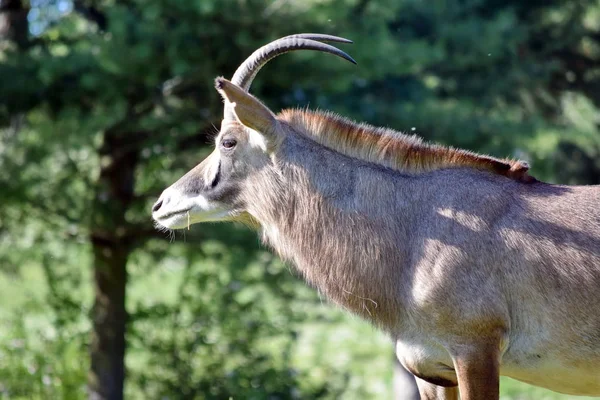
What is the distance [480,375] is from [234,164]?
6.65ft

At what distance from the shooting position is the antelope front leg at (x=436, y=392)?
6230 millimetres

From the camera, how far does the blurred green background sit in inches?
338

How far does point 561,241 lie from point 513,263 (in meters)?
0.31

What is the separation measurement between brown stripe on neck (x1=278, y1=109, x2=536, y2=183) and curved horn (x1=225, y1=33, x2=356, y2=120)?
0.36 metres

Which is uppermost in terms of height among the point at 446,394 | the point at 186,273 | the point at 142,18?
the point at 142,18

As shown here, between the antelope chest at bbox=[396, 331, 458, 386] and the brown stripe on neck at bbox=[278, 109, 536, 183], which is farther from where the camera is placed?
the brown stripe on neck at bbox=[278, 109, 536, 183]

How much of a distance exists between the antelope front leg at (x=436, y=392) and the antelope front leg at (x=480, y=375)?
0.69 m

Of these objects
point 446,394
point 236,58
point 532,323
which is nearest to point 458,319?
point 532,323

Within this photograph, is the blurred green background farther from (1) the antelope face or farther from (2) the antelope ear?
(2) the antelope ear

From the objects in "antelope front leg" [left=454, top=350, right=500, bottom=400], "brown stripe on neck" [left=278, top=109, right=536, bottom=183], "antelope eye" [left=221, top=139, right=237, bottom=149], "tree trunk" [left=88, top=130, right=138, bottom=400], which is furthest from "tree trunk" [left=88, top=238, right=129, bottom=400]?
"antelope front leg" [left=454, top=350, right=500, bottom=400]

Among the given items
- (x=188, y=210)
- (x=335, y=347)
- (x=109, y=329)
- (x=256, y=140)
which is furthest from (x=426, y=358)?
(x=335, y=347)

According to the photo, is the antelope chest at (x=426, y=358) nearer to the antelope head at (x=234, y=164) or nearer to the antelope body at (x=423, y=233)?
the antelope body at (x=423, y=233)

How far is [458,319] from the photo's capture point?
18.2 ft

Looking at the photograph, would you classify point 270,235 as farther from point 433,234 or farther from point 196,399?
point 196,399
